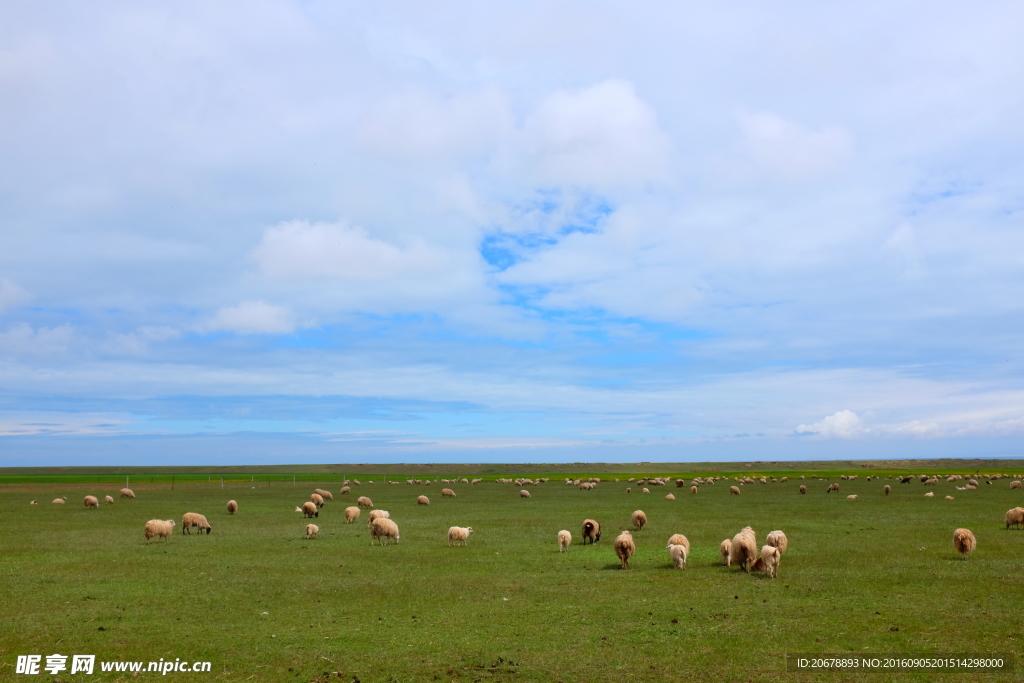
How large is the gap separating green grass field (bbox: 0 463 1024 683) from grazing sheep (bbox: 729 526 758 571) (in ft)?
1.49

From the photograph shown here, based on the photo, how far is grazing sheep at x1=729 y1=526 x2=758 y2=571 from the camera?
68.3 ft

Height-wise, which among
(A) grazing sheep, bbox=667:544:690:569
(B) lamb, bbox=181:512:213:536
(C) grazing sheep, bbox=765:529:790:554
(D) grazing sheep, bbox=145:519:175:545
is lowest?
(B) lamb, bbox=181:512:213:536

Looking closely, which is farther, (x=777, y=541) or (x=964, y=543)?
(x=964, y=543)

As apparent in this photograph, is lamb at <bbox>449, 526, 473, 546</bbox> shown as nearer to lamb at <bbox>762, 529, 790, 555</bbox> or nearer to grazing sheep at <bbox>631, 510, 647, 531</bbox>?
grazing sheep at <bbox>631, 510, 647, 531</bbox>

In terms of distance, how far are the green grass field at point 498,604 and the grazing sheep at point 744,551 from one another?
17.9 inches

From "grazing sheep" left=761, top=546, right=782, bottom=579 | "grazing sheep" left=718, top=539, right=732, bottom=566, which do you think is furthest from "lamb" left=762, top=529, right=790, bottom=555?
"grazing sheep" left=761, top=546, right=782, bottom=579

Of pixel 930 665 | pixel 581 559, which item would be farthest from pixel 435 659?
pixel 581 559

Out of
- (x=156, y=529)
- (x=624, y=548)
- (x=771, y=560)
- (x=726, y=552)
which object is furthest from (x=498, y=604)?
(x=156, y=529)

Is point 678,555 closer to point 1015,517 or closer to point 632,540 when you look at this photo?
point 632,540

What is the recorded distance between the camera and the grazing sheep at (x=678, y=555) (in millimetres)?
21688

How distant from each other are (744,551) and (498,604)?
29.1 ft

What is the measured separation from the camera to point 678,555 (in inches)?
858

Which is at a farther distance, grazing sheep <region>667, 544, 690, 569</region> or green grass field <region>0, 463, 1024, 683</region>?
grazing sheep <region>667, 544, 690, 569</region>

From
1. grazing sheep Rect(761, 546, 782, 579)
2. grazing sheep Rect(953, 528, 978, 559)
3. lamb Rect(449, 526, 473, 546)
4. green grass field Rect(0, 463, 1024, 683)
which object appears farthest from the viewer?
lamb Rect(449, 526, 473, 546)
